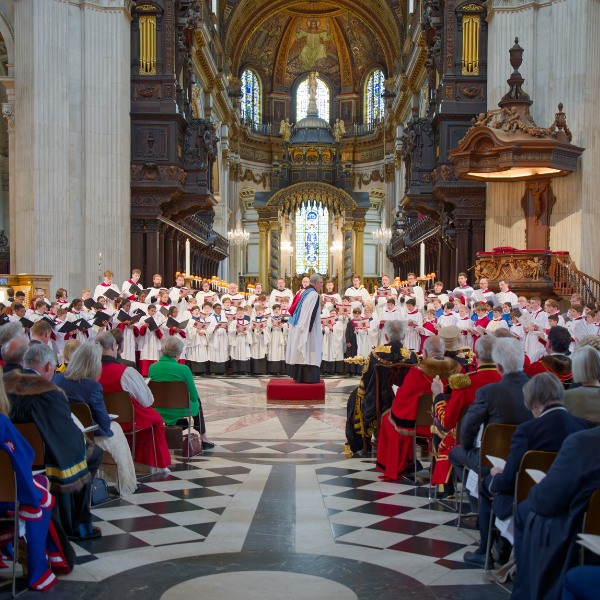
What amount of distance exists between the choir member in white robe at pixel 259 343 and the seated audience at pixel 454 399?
9.19 meters

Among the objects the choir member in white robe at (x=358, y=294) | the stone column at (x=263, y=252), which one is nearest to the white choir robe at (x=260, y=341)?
the choir member in white robe at (x=358, y=294)

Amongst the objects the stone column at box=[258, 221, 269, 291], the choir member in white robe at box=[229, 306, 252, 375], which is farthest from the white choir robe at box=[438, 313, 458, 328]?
the stone column at box=[258, 221, 269, 291]

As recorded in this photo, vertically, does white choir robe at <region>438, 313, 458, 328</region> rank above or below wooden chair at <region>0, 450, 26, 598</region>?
above

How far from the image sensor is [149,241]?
19406 mm

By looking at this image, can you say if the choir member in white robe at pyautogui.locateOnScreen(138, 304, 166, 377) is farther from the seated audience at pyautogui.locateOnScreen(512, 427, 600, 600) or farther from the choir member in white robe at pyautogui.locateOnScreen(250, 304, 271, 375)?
the seated audience at pyautogui.locateOnScreen(512, 427, 600, 600)

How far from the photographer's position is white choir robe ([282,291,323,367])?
1053cm

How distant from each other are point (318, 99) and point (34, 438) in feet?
134

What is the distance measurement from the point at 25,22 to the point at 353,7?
23.8 meters

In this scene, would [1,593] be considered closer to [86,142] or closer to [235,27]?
[86,142]

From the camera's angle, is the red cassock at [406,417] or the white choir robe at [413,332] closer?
the red cassock at [406,417]

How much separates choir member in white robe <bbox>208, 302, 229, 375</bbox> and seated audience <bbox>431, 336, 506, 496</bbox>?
9.08 meters

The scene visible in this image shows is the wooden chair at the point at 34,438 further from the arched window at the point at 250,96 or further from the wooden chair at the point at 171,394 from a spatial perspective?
the arched window at the point at 250,96

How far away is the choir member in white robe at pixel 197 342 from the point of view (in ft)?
47.5

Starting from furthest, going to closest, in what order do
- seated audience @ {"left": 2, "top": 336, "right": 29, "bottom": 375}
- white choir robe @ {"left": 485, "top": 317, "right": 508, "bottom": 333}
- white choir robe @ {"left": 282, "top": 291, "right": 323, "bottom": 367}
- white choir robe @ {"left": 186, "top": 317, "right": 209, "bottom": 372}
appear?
1. white choir robe @ {"left": 186, "top": 317, "right": 209, "bottom": 372}
2. white choir robe @ {"left": 485, "top": 317, "right": 508, "bottom": 333}
3. white choir robe @ {"left": 282, "top": 291, "right": 323, "bottom": 367}
4. seated audience @ {"left": 2, "top": 336, "right": 29, "bottom": 375}
